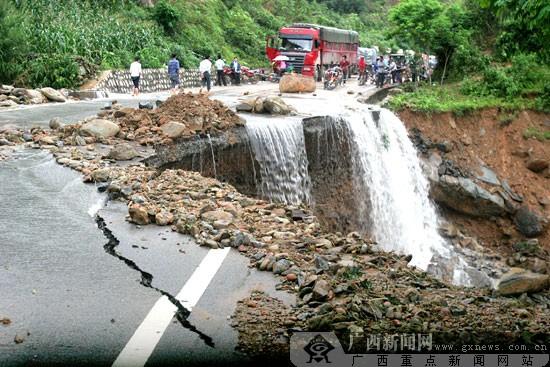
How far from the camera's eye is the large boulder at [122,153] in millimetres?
10664

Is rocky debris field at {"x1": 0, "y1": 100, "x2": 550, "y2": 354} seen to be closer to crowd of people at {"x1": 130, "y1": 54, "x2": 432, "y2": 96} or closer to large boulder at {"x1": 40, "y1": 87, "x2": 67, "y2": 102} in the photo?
large boulder at {"x1": 40, "y1": 87, "x2": 67, "y2": 102}

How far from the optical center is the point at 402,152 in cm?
1992

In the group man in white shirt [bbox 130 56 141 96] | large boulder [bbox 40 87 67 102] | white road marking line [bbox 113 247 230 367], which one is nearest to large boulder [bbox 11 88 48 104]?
large boulder [bbox 40 87 67 102]

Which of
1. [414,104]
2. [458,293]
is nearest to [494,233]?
[414,104]

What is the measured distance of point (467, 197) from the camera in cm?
2016

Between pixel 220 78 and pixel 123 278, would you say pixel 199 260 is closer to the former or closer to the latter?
pixel 123 278

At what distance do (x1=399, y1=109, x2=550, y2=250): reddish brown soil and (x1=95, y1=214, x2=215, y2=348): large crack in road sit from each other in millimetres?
15508

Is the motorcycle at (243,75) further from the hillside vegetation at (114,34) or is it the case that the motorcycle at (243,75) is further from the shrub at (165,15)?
the shrub at (165,15)

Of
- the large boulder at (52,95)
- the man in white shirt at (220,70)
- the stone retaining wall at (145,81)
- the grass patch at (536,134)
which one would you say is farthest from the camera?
the man in white shirt at (220,70)

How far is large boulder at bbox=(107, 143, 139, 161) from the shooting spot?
10.7m

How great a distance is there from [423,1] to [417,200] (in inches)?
443

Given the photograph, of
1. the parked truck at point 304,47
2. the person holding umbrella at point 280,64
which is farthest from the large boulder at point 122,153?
the parked truck at point 304,47

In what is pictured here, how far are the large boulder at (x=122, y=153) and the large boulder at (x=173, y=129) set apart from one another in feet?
4.20

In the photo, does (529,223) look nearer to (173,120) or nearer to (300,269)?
(173,120)
